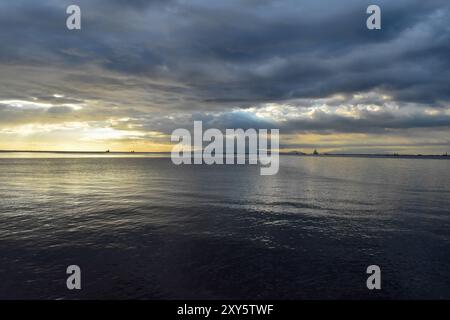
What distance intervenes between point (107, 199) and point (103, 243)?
74.1 ft

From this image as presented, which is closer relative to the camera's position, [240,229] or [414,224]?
[240,229]

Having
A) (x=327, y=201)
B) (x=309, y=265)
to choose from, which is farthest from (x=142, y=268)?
(x=327, y=201)

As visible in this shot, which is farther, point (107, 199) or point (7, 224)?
point (107, 199)

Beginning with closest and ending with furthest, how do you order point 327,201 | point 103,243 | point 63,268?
1. point 63,268
2. point 103,243
3. point 327,201

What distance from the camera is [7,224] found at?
27797mm

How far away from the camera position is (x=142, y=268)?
1792cm

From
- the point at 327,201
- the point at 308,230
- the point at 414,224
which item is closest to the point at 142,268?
the point at 308,230
